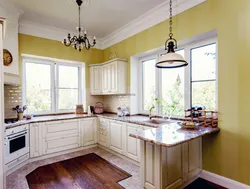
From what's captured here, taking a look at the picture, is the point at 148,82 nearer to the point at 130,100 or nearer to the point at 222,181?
the point at 130,100

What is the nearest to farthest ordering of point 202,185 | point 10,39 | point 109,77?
point 202,185
point 10,39
point 109,77

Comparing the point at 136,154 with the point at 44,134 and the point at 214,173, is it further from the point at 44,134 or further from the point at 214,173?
the point at 44,134

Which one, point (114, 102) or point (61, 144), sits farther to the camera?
point (114, 102)

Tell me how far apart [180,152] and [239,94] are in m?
1.09

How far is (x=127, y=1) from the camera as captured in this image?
108 inches

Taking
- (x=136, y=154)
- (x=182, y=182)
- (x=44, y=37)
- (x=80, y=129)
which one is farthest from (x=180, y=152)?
(x=44, y=37)

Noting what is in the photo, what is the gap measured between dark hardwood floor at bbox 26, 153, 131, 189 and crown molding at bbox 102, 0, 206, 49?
2.90 meters

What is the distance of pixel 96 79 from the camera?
440 cm

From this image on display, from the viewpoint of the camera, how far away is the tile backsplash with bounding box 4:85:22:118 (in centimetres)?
330

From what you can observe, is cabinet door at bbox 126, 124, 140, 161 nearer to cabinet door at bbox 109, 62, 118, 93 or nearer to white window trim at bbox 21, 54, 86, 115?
cabinet door at bbox 109, 62, 118, 93

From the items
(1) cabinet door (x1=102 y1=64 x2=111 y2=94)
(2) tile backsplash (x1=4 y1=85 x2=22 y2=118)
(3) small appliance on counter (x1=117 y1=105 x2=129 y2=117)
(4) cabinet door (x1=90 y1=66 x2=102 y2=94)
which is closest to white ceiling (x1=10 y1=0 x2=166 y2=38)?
(1) cabinet door (x1=102 y1=64 x2=111 y2=94)

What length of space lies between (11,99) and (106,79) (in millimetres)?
2160

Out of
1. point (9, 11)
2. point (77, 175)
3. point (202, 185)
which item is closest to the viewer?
point (202, 185)

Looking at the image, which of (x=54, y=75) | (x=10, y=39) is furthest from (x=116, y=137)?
(x=10, y=39)
